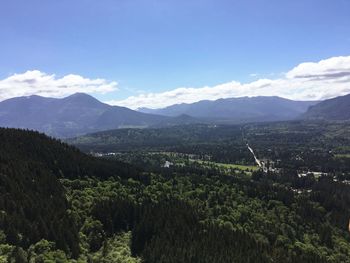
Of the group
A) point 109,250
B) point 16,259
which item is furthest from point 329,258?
point 16,259

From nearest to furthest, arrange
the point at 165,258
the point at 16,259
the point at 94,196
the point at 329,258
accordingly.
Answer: the point at 16,259, the point at 165,258, the point at 329,258, the point at 94,196

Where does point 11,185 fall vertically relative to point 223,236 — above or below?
above

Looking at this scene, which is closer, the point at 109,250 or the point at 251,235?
the point at 109,250

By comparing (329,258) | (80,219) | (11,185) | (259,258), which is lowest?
(329,258)

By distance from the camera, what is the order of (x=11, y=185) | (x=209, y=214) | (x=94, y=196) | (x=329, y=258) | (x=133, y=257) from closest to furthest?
1. (x=133, y=257)
2. (x=11, y=185)
3. (x=329, y=258)
4. (x=94, y=196)
5. (x=209, y=214)

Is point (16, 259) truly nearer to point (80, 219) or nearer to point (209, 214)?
point (80, 219)

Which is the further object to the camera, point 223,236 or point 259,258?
point 223,236

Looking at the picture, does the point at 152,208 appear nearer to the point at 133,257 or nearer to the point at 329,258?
the point at 133,257

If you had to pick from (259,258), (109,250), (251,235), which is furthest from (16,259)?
(251,235)

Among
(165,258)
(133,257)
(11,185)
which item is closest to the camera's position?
(165,258)
